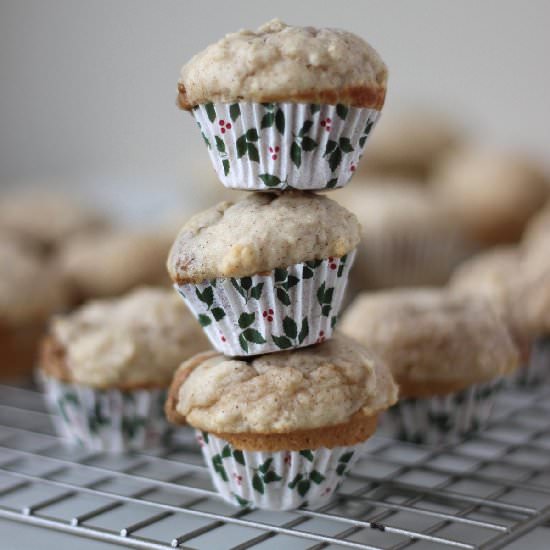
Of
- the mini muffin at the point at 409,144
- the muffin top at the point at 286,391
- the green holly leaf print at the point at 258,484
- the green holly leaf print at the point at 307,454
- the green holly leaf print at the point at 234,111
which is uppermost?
the mini muffin at the point at 409,144

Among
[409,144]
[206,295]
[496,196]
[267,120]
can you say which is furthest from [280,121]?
[409,144]

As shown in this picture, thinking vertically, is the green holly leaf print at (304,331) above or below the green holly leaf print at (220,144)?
below

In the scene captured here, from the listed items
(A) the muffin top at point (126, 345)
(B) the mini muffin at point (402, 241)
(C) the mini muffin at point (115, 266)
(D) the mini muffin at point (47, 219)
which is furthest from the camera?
(D) the mini muffin at point (47, 219)

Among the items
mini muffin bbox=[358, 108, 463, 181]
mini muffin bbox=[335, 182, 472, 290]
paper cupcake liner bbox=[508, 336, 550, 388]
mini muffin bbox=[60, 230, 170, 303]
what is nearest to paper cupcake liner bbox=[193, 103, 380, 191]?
paper cupcake liner bbox=[508, 336, 550, 388]

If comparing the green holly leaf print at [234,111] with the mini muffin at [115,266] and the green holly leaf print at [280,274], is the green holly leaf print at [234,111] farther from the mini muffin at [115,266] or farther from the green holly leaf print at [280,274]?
the mini muffin at [115,266]

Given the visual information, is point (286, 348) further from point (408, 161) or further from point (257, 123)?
point (408, 161)

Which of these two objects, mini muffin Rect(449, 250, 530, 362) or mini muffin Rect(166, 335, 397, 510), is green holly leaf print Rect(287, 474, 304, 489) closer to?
mini muffin Rect(166, 335, 397, 510)

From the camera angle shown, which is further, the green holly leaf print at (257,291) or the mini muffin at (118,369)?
the mini muffin at (118,369)

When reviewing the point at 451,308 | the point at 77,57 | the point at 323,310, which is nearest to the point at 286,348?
the point at 323,310

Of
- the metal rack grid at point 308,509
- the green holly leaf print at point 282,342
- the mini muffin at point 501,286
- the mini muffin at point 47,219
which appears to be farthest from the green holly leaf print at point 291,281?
the mini muffin at point 47,219
